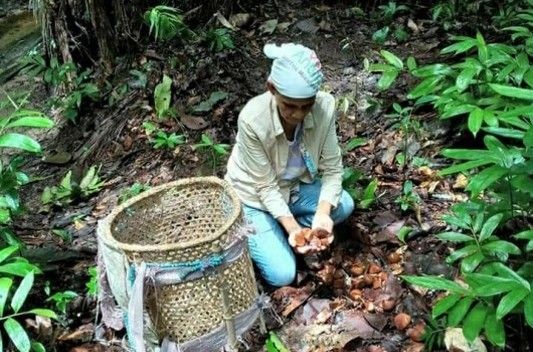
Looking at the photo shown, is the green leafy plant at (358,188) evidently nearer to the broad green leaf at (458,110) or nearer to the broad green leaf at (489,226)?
the broad green leaf at (458,110)

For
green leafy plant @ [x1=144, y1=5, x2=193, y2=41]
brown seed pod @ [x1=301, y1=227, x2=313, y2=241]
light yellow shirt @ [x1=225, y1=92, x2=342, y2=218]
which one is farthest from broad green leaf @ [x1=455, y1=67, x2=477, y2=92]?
green leafy plant @ [x1=144, y1=5, x2=193, y2=41]

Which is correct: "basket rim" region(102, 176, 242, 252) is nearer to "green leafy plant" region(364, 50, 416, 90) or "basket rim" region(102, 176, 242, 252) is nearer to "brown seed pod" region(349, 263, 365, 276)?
"brown seed pod" region(349, 263, 365, 276)

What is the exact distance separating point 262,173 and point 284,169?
12 centimetres

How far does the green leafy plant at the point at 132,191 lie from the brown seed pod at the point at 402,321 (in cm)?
158

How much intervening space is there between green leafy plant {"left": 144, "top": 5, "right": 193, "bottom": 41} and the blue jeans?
1800 millimetres

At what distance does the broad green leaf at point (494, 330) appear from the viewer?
1.77 m

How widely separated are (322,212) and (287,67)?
65 cm

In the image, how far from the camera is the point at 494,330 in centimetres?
179

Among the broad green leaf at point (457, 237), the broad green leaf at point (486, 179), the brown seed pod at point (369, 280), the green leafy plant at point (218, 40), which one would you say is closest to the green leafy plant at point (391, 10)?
the green leafy plant at point (218, 40)

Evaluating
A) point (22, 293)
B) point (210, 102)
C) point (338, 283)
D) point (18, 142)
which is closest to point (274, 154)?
point (338, 283)

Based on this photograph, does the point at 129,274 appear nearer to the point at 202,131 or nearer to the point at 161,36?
the point at 202,131

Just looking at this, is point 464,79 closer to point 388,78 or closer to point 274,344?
point 388,78

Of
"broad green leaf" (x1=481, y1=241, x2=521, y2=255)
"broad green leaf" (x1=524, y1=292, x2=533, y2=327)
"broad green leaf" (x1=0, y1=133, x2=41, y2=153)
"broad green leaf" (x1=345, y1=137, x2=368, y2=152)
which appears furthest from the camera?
"broad green leaf" (x1=345, y1=137, x2=368, y2=152)

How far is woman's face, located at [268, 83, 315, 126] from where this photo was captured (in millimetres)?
2354
